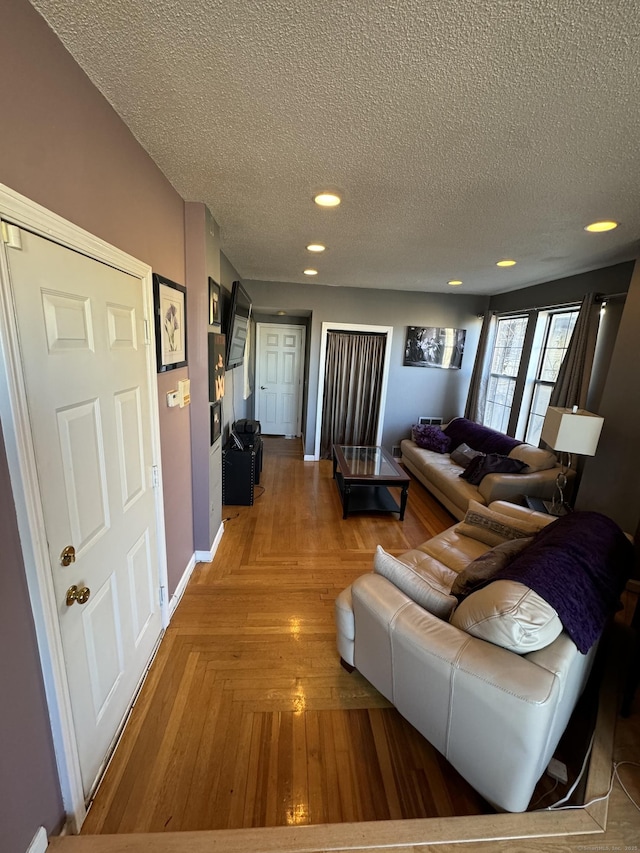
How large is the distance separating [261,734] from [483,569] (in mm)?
1223

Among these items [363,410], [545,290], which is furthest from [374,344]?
[545,290]

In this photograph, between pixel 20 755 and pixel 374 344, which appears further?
pixel 374 344

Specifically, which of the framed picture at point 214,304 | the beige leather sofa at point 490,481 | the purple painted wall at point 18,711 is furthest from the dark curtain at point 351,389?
the purple painted wall at point 18,711

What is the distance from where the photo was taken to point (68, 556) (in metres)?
1.07

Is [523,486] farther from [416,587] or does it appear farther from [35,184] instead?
[35,184]

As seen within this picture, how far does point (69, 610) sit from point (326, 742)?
3.88 feet

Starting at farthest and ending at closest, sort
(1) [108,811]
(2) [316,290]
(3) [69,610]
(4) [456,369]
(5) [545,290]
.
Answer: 1. (4) [456,369]
2. (2) [316,290]
3. (5) [545,290]
4. (1) [108,811]
5. (3) [69,610]

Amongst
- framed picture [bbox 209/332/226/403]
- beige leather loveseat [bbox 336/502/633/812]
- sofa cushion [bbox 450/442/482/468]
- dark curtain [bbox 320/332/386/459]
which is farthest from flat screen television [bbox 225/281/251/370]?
sofa cushion [bbox 450/442/482/468]

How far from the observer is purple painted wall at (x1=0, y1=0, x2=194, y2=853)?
33.1 inches

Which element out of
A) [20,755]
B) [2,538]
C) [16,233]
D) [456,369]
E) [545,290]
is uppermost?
[545,290]

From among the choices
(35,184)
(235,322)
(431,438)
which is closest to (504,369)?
(431,438)

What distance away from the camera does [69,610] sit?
1.10 m

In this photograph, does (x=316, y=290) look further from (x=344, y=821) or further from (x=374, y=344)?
(x=344, y=821)

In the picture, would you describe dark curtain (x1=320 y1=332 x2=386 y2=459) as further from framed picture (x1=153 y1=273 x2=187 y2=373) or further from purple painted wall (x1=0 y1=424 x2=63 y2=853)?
purple painted wall (x1=0 y1=424 x2=63 y2=853)
